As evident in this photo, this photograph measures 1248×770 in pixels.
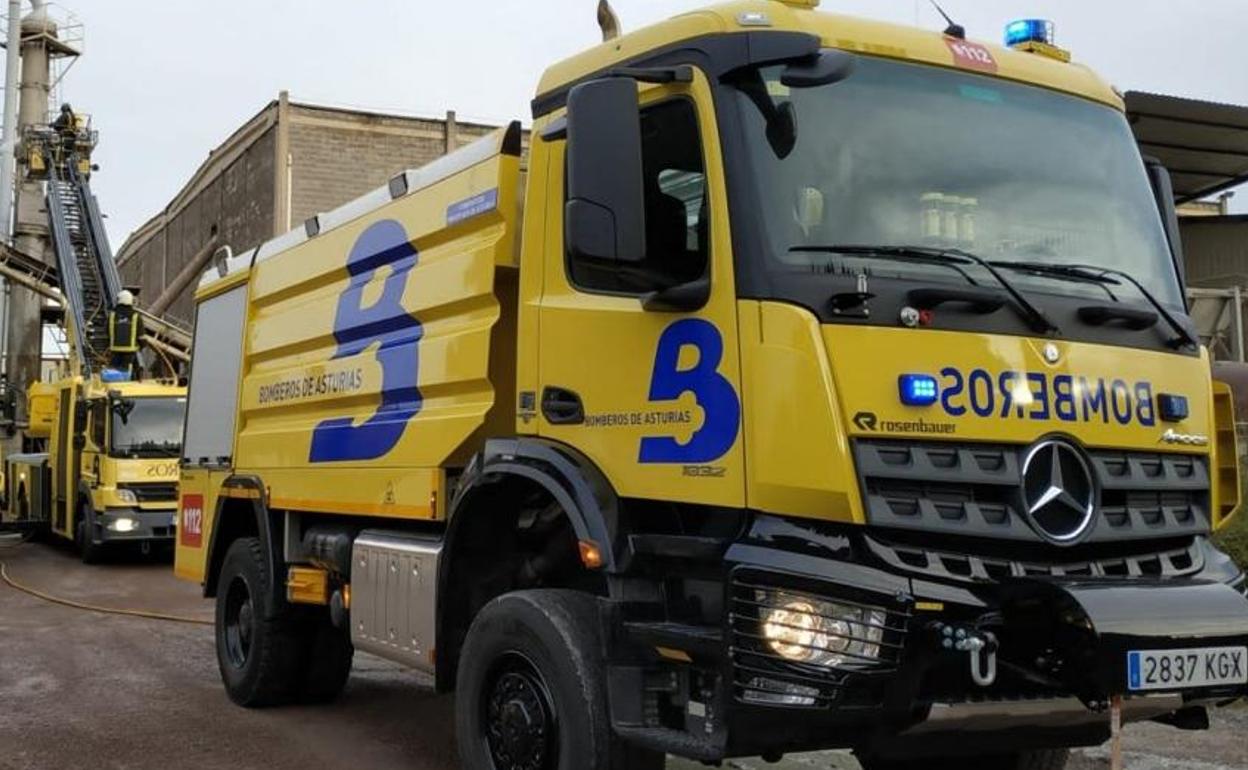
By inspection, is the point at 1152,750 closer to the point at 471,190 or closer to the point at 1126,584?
the point at 1126,584

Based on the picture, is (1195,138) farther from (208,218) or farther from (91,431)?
(208,218)

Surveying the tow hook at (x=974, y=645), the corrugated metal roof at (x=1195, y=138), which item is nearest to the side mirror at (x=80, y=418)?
the corrugated metal roof at (x=1195, y=138)

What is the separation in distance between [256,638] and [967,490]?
5.00 m

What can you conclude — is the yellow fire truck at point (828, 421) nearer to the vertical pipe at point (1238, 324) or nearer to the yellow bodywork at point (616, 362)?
the yellow bodywork at point (616, 362)

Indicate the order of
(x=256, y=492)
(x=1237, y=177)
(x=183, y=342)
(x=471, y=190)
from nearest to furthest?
(x=471, y=190)
(x=256, y=492)
(x=1237, y=177)
(x=183, y=342)

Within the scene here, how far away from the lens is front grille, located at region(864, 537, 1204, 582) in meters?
3.50

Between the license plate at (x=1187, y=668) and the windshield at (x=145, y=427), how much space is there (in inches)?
612

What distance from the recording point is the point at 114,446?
55.4 feet

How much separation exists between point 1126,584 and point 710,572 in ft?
4.02

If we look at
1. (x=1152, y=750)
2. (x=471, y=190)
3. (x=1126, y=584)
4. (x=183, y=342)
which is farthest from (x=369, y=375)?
(x=183, y=342)

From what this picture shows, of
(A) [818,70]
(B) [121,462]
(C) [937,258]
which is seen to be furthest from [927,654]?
(B) [121,462]

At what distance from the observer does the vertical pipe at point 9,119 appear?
31.9 meters

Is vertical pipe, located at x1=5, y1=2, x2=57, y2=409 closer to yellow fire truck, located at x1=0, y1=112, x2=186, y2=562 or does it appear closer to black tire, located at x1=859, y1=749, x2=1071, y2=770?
yellow fire truck, located at x1=0, y1=112, x2=186, y2=562

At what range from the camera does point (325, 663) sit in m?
7.48
